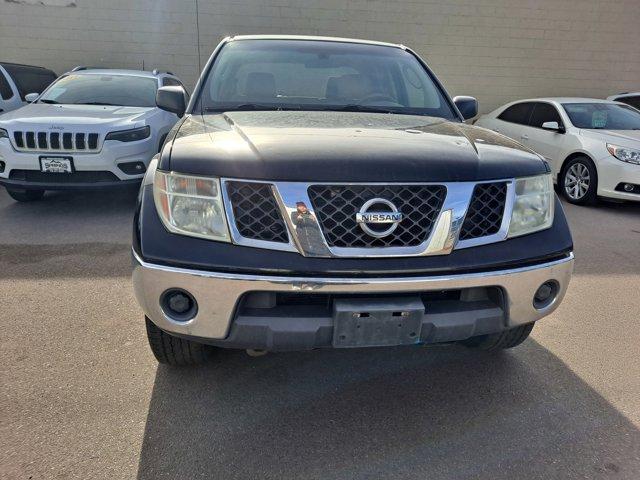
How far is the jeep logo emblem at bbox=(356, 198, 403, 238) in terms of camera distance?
179 centimetres

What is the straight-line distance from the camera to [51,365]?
246 centimetres

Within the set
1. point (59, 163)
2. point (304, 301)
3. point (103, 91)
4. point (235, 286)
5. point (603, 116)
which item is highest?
point (235, 286)

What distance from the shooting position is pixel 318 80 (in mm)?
3131

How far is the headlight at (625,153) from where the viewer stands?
19.6 feet

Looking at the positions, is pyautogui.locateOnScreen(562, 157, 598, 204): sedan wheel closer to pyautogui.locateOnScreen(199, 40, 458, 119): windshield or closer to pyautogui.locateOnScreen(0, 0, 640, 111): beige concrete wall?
pyautogui.locateOnScreen(199, 40, 458, 119): windshield

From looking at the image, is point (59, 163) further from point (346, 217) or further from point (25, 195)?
point (346, 217)

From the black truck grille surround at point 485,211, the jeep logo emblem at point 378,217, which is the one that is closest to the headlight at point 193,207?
the jeep logo emblem at point 378,217

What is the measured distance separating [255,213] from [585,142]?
6.24 meters

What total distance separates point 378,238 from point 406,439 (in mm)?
903

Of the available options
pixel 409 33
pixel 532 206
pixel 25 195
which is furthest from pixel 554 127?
pixel 25 195

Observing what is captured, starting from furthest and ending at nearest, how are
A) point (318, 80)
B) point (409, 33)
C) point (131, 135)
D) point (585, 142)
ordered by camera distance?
point (409, 33)
point (585, 142)
point (131, 135)
point (318, 80)

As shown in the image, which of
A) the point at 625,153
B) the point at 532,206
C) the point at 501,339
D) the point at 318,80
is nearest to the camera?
the point at 532,206

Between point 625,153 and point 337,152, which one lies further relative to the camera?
point 625,153

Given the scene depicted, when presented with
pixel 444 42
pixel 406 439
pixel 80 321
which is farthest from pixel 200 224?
pixel 444 42
